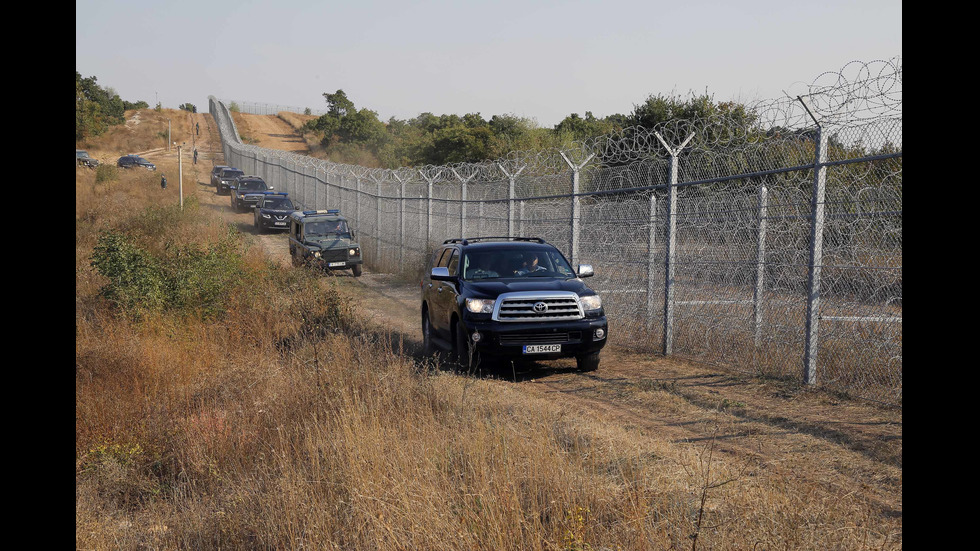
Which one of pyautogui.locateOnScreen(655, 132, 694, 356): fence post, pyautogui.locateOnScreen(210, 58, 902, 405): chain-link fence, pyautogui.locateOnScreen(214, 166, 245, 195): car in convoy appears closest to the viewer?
pyautogui.locateOnScreen(210, 58, 902, 405): chain-link fence

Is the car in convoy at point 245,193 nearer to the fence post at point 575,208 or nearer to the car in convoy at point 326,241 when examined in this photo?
the car in convoy at point 326,241

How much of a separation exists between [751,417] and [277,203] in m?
30.1

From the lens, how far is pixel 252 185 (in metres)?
43.4

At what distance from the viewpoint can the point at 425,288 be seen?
11.9 m

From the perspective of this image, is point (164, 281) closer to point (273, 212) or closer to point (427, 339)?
point (427, 339)

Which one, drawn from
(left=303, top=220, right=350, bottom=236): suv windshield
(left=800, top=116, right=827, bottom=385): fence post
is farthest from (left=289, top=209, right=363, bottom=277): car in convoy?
(left=800, top=116, right=827, bottom=385): fence post

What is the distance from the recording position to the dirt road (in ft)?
17.9

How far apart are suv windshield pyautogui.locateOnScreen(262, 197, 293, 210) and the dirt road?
83.9ft

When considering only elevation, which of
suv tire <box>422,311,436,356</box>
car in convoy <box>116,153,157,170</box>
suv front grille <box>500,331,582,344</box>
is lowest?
suv tire <box>422,311,436,356</box>

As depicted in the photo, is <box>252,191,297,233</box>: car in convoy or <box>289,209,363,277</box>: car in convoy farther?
<box>252,191,297,233</box>: car in convoy

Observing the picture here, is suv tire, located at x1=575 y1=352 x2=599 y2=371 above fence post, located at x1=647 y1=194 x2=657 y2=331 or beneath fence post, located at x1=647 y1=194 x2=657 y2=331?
beneath

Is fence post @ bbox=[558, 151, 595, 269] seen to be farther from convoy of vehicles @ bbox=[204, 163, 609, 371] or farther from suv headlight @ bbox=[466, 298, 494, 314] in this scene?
suv headlight @ bbox=[466, 298, 494, 314]

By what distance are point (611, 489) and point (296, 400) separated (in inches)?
148
